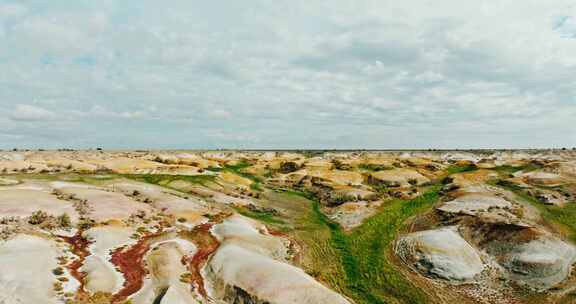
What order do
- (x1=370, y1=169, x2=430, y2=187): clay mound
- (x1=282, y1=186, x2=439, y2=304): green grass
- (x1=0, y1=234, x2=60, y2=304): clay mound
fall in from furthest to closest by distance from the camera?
(x1=370, y1=169, x2=430, y2=187): clay mound, (x1=282, y1=186, x2=439, y2=304): green grass, (x1=0, y1=234, x2=60, y2=304): clay mound

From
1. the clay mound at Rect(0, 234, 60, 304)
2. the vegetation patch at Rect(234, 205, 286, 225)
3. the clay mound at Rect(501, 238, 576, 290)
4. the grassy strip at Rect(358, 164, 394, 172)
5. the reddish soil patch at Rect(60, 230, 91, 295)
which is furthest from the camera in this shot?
the grassy strip at Rect(358, 164, 394, 172)

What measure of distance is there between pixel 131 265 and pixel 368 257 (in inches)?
1075

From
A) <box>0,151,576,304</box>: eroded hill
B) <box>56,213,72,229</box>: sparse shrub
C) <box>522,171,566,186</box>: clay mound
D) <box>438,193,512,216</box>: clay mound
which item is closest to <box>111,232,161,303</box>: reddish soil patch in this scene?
<box>0,151,576,304</box>: eroded hill

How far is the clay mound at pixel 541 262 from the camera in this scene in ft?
115

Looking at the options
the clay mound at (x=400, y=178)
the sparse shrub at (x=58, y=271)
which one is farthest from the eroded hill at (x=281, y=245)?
the clay mound at (x=400, y=178)

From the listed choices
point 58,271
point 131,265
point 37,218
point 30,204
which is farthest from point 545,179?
point 30,204

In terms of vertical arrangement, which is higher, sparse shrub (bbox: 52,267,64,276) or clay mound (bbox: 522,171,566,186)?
clay mound (bbox: 522,171,566,186)

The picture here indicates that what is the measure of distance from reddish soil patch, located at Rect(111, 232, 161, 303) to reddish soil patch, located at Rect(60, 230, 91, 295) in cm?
287

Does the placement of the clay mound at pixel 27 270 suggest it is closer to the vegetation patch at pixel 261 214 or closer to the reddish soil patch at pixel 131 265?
A: the reddish soil patch at pixel 131 265

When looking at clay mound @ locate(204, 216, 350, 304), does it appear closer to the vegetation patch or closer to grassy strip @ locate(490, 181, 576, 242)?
the vegetation patch

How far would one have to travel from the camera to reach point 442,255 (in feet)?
130

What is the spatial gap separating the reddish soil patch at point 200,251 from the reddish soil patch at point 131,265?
4.69 metres

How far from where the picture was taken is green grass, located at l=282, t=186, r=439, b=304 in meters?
33.8

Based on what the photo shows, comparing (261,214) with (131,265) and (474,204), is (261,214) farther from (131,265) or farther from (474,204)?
(474,204)
